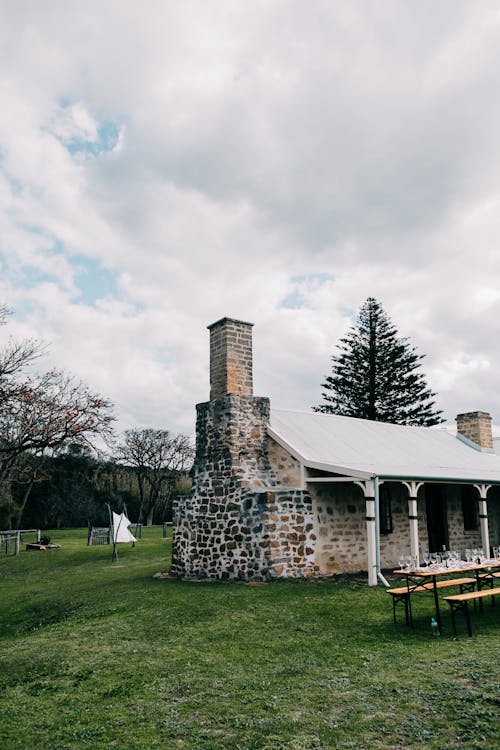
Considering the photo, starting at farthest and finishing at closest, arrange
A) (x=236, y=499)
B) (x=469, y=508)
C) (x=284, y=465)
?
(x=469, y=508)
(x=284, y=465)
(x=236, y=499)

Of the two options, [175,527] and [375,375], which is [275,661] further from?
[375,375]

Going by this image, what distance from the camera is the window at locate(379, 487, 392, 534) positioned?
1432 centimetres

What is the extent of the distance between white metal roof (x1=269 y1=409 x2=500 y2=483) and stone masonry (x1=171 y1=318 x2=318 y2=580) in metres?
0.83

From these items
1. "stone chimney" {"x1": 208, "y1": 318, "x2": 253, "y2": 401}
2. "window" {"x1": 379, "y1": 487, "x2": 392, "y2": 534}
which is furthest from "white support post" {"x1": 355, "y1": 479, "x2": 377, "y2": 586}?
"stone chimney" {"x1": 208, "y1": 318, "x2": 253, "y2": 401}

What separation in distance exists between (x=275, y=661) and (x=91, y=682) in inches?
79.2

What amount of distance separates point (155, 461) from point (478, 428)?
70.4 feet

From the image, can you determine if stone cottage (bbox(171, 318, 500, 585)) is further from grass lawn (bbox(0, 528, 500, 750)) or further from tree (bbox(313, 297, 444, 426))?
tree (bbox(313, 297, 444, 426))

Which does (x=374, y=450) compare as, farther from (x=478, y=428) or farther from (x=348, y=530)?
(x=478, y=428)

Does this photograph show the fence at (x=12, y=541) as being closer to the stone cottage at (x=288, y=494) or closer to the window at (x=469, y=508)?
the stone cottage at (x=288, y=494)

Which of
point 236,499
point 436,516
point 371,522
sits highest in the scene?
point 236,499

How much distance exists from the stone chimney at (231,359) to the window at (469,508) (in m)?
7.52

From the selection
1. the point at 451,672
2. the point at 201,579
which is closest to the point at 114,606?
the point at 201,579

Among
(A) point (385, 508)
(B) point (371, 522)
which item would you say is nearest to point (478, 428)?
(A) point (385, 508)

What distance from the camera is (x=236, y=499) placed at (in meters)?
13.0
